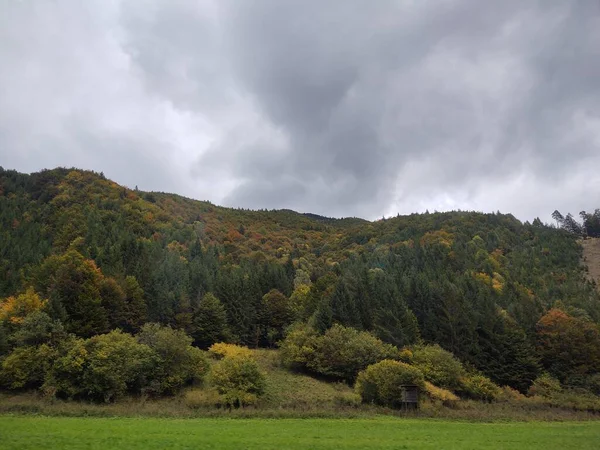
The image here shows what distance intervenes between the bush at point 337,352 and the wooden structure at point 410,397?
14.4m

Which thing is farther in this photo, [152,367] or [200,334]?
[200,334]

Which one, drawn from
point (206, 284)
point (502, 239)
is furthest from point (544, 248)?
point (206, 284)

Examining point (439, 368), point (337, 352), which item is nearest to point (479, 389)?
point (439, 368)

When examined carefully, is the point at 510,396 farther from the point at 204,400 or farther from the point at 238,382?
the point at 204,400

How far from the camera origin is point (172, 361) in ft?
174

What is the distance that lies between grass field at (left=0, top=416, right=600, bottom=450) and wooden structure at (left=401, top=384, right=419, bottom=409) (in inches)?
431

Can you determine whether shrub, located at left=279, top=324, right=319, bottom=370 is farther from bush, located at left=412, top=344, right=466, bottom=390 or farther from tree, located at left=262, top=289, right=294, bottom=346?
tree, located at left=262, top=289, right=294, bottom=346

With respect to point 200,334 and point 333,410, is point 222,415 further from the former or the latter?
point 200,334

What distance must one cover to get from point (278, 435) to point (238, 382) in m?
21.5

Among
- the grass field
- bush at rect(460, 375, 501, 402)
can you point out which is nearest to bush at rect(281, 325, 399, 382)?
bush at rect(460, 375, 501, 402)

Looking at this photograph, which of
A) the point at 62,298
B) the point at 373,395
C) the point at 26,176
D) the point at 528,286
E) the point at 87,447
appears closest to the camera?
the point at 87,447

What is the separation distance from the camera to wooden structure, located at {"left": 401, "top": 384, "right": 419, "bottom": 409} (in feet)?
156

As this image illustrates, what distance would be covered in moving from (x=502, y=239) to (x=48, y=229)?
15524 cm

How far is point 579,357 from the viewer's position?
251ft
